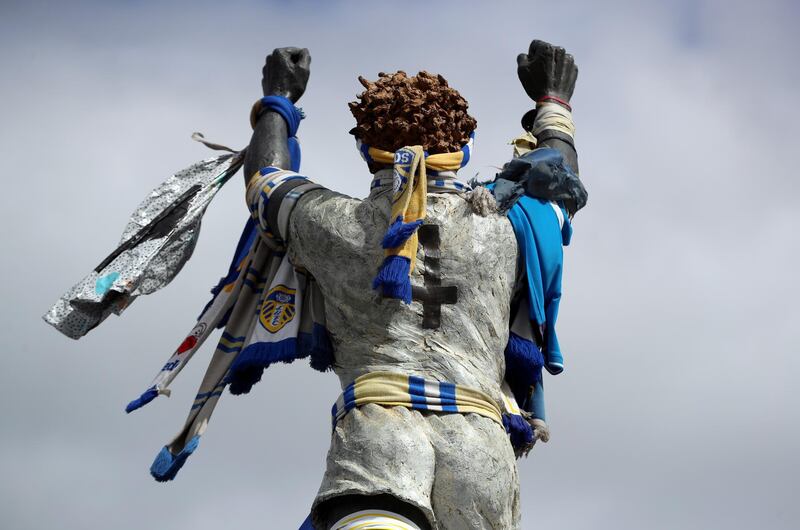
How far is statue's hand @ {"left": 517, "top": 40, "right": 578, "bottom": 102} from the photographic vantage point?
9305 millimetres

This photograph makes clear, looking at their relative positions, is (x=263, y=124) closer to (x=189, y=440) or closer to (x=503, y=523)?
(x=189, y=440)

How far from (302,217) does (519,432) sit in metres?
1.50

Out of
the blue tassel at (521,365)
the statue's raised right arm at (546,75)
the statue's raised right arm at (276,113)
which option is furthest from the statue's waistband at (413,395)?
the statue's raised right arm at (546,75)

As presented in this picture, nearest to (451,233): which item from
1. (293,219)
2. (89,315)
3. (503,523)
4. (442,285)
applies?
(442,285)

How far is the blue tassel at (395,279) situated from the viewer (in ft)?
25.6

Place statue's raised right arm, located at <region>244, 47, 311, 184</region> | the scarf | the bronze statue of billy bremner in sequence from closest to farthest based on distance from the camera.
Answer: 1. the bronze statue of billy bremner
2. the scarf
3. statue's raised right arm, located at <region>244, 47, 311, 184</region>

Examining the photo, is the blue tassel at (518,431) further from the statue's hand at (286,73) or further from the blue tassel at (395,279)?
the statue's hand at (286,73)

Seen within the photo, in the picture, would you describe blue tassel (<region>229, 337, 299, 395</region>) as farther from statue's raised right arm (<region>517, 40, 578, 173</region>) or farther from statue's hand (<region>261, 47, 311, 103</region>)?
statue's raised right arm (<region>517, 40, 578, 173</region>)

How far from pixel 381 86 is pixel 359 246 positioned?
0.87m

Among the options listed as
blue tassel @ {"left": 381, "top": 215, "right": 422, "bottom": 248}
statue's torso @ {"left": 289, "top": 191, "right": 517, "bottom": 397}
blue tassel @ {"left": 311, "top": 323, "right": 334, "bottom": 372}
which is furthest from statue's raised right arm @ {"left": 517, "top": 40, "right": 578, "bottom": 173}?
blue tassel @ {"left": 311, "top": 323, "right": 334, "bottom": 372}

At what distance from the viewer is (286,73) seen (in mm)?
9203

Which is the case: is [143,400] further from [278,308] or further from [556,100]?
[556,100]

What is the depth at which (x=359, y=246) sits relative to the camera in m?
8.07

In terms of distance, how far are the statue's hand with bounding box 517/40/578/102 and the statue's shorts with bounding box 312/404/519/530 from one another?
2.35 metres
